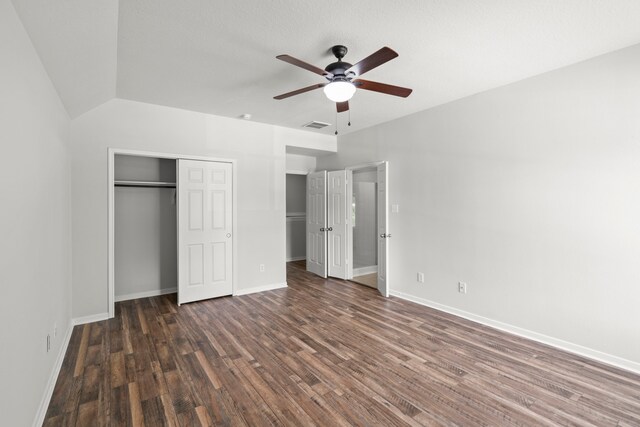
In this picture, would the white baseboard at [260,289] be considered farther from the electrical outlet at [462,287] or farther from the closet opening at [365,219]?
the electrical outlet at [462,287]

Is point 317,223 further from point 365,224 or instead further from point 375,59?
point 375,59

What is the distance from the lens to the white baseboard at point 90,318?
371 cm

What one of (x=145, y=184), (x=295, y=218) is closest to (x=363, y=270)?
(x=295, y=218)

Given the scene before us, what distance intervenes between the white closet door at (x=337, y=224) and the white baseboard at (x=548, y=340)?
5.89ft

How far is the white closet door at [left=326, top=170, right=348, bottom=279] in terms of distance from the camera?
573 cm

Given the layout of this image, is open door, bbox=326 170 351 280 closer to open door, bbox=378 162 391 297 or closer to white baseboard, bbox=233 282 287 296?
open door, bbox=378 162 391 297

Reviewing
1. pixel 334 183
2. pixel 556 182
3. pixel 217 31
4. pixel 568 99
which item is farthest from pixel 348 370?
pixel 334 183

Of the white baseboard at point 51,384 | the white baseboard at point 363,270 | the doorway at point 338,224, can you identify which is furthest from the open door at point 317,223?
the white baseboard at point 51,384

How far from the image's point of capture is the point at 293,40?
2.52 metres

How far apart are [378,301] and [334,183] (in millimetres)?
2378

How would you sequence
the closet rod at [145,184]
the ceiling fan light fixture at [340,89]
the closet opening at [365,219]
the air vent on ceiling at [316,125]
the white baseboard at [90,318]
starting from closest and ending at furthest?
the ceiling fan light fixture at [340,89]
the white baseboard at [90,318]
the closet rod at [145,184]
the air vent on ceiling at [316,125]
the closet opening at [365,219]

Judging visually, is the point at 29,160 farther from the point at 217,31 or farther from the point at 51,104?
the point at 217,31

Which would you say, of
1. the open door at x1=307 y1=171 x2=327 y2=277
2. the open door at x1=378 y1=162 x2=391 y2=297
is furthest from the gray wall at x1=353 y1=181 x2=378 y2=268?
the open door at x1=378 y1=162 x2=391 y2=297

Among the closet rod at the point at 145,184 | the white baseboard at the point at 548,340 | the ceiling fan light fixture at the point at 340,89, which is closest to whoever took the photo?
the ceiling fan light fixture at the point at 340,89
